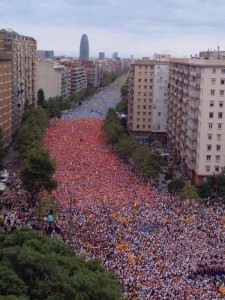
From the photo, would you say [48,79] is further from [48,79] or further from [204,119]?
[204,119]

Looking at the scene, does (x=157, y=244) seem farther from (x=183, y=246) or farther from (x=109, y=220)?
(x=109, y=220)

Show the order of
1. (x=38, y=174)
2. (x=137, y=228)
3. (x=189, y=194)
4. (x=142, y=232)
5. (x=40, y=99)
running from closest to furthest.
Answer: (x=142, y=232) < (x=137, y=228) < (x=38, y=174) < (x=189, y=194) < (x=40, y=99)

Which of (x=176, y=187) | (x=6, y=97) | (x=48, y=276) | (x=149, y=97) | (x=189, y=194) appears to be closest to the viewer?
Result: (x=48, y=276)

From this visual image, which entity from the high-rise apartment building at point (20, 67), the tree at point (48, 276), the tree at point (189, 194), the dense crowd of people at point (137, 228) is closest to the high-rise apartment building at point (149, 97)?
the high-rise apartment building at point (20, 67)

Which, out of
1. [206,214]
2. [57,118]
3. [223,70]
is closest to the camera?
[206,214]

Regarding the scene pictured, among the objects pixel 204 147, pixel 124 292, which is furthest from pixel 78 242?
pixel 204 147

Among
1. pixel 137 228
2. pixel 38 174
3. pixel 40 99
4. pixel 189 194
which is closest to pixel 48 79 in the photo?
pixel 40 99

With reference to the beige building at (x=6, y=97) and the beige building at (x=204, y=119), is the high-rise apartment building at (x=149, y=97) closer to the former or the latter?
the beige building at (x=6, y=97)
